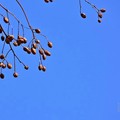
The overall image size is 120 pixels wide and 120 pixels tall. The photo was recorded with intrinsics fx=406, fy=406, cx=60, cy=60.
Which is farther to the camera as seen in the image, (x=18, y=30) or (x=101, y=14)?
(x=101, y=14)

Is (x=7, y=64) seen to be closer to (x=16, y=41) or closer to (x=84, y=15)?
(x=16, y=41)

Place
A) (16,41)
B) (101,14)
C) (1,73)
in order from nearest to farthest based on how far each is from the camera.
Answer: (16,41) < (1,73) < (101,14)

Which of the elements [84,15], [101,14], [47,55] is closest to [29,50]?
[47,55]

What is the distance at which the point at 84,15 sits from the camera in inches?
141

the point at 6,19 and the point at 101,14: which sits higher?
the point at 101,14

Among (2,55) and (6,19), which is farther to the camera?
(2,55)

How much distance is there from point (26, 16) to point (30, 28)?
279mm

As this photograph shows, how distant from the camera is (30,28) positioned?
3.45 meters

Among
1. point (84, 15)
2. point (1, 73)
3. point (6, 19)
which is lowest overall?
point (1, 73)

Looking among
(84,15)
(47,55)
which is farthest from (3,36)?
(84,15)

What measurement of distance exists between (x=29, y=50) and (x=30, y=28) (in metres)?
0.24

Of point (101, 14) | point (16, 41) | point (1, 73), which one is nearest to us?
point (16, 41)

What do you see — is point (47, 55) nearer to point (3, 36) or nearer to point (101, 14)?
point (3, 36)

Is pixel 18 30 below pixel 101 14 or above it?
below
